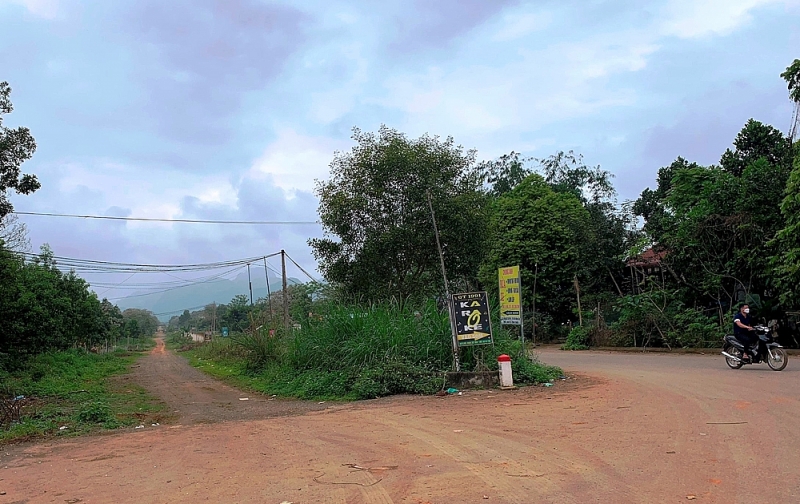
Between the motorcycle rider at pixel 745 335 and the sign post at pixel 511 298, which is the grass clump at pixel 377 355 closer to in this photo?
the sign post at pixel 511 298

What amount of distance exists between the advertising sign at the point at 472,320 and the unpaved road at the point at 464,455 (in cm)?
230

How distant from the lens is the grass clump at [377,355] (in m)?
12.5

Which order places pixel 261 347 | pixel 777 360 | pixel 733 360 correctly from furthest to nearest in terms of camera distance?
pixel 261 347
pixel 733 360
pixel 777 360

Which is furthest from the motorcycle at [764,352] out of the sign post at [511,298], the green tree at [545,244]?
the green tree at [545,244]

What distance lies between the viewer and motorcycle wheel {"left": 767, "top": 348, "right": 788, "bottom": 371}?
13.2 m

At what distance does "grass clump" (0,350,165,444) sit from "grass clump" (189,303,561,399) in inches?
135

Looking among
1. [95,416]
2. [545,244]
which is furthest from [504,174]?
[95,416]

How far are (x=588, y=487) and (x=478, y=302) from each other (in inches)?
320

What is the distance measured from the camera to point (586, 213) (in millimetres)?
31797

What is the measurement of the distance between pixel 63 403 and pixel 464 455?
12.1 meters

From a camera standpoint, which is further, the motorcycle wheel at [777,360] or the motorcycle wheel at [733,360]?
the motorcycle wheel at [733,360]

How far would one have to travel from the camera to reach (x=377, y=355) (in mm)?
13320

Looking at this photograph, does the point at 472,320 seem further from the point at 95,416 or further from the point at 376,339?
the point at 95,416

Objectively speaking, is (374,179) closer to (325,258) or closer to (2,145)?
(325,258)
